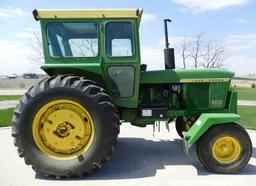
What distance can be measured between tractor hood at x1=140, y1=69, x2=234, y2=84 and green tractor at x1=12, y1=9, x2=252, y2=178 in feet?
0.06

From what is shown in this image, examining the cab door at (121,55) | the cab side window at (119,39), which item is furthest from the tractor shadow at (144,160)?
the cab side window at (119,39)

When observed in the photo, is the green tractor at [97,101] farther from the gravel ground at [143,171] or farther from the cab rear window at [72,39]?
the gravel ground at [143,171]

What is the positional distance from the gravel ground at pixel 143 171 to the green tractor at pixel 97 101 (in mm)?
221

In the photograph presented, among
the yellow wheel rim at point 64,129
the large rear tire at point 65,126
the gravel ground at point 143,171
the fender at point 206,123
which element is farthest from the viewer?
the fender at point 206,123

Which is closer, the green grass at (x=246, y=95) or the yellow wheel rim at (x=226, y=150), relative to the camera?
the yellow wheel rim at (x=226, y=150)

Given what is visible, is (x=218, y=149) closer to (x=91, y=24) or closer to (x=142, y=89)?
(x=142, y=89)

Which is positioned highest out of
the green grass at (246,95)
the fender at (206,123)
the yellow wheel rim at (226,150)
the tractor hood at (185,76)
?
the tractor hood at (185,76)

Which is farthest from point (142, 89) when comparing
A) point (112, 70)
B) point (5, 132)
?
point (5, 132)

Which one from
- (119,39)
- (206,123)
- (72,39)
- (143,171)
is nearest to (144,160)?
(143,171)

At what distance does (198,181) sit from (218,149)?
0.81 m

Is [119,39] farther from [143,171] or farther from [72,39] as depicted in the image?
[143,171]

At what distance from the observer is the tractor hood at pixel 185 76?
6.87 m

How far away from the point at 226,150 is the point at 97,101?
2.35m

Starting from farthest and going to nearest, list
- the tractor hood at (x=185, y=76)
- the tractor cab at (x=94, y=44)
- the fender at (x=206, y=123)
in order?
the tractor hood at (x=185, y=76) < the tractor cab at (x=94, y=44) < the fender at (x=206, y=123)
